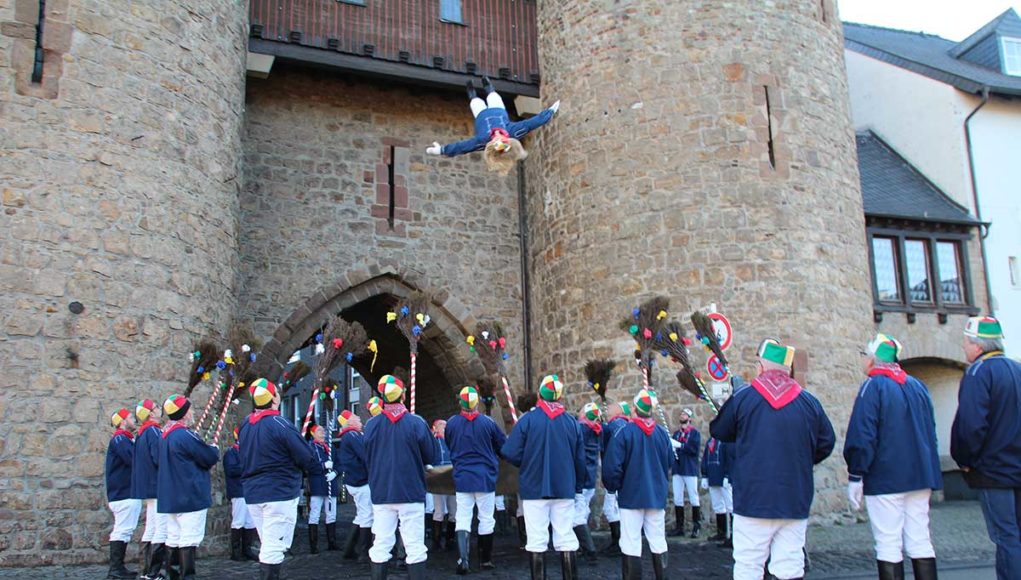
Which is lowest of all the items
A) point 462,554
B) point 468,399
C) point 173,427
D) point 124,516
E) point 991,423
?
point 462,554

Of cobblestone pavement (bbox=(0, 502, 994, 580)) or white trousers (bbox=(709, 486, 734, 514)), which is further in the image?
white trousers (bbox=(709, 486, 734, 514))

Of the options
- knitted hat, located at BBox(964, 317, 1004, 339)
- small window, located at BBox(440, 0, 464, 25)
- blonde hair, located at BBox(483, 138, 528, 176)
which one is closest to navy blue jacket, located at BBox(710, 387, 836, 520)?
knitted hat, located at BBox(964, 317, 1004, 339)

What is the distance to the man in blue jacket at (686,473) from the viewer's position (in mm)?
12164

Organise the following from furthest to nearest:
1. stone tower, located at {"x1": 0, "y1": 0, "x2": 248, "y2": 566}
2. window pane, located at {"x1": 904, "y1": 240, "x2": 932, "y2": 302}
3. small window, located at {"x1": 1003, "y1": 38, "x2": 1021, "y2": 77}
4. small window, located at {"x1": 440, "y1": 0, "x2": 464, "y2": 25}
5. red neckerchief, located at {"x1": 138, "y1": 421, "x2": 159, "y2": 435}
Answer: small window, located at {"x1": 1003, "y1": 38, "x2": 1021, "y2": 77}, window pane, located at {"x1": 904, "y1": 240, "x2": 932, "y2": 302}, small window, located at {"x1": 440, "y1": 0, "x2": 464, "y2": 25}, stone tower, located at {"x1": 0, "y1": 0, "x2": 248, "y2": 566}, red neckerchief, located at {"x1": 138, "y1": 421, "x2": 159, "y2": 435}

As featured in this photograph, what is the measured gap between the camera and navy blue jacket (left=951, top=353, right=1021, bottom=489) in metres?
6.05

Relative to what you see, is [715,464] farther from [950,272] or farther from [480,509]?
[950,272]

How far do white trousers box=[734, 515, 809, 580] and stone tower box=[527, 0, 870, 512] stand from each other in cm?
714

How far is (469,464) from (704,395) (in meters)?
2.69

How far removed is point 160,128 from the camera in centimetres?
1110

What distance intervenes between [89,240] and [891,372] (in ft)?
27.1

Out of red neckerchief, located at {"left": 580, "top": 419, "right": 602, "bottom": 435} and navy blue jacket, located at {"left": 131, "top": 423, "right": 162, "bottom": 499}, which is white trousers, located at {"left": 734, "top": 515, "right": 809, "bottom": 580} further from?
navy blue jacket, located at {"left": 131, "top": 423, "right": 162, "bottom": 499}

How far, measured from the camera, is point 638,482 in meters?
7.88

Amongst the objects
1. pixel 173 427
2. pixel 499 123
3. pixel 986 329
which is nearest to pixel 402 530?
pixel 173 427

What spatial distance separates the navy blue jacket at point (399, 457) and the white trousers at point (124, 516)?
277 centimetres
